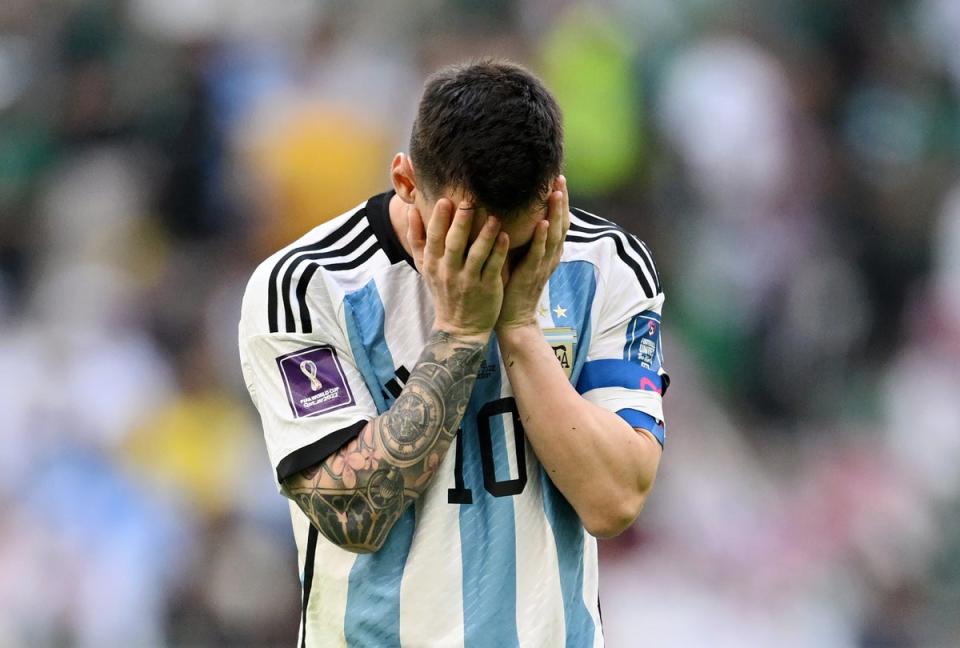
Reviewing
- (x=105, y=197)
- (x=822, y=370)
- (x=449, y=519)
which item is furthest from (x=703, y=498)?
(x=449, y=519)

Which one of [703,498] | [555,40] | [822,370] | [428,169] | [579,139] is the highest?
[555,40]

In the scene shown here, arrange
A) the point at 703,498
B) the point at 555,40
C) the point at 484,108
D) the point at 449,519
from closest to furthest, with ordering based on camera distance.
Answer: the point at 484,108 < the point at 449,519 < the point at 703,498 < the point at 555,40

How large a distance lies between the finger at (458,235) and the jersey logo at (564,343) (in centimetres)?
33

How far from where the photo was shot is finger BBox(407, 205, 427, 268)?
270 centimetres

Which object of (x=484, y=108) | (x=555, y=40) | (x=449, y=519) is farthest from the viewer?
(x=555, y=40)

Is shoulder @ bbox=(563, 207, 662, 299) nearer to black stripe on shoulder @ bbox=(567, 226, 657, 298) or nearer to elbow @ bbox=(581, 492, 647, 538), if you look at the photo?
black stripe on shoulder @ bbox=(567, 226, 657, 298)

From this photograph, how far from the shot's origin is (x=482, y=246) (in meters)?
2.60

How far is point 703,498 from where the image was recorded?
6.61 meters

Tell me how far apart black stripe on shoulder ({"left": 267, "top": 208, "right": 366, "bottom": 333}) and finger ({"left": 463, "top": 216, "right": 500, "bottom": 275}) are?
1.30 ft

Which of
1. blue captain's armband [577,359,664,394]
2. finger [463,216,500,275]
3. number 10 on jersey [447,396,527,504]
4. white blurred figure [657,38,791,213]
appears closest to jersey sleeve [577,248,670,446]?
blue captain's armband [577,359,664,394]

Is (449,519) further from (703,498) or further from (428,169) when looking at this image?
(703,498)

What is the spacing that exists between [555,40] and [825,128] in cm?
159

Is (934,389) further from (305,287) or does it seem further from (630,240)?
(305,287)

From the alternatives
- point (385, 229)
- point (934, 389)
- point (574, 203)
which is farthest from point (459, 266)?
point (934, 389)
